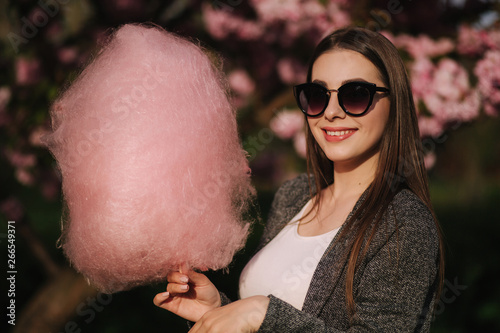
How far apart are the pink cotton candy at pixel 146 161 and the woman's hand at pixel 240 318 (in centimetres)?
18

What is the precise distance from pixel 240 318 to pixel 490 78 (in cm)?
231

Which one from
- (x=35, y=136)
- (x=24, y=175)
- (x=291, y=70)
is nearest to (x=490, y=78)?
(x=291, y=70)

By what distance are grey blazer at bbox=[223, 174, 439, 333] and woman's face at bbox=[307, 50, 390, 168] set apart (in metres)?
0.22

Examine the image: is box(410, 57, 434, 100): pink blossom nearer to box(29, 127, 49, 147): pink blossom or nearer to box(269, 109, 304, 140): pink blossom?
box(269, 109, 304, 140): pink blossom

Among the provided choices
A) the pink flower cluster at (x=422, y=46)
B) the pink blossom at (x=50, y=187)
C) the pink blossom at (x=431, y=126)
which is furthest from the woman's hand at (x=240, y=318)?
the pink blossom at (x=50, y=187)

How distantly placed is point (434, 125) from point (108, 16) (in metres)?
2.46

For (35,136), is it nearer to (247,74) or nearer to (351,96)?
(247,74)

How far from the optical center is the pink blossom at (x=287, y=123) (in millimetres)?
3411

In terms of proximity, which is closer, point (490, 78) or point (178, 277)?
point (178, 277)

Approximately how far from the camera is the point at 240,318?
1184 millimetres

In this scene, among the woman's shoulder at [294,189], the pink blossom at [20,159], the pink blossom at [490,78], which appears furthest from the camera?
the pink blossom at [20,159]

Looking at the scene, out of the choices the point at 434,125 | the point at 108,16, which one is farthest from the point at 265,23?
the point at 434,125

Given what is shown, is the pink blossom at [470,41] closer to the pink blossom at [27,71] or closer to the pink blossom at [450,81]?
the pink blossom at [450,81]

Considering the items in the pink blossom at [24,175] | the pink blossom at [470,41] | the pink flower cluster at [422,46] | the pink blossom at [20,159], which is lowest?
the pink blossom at [24,175]
